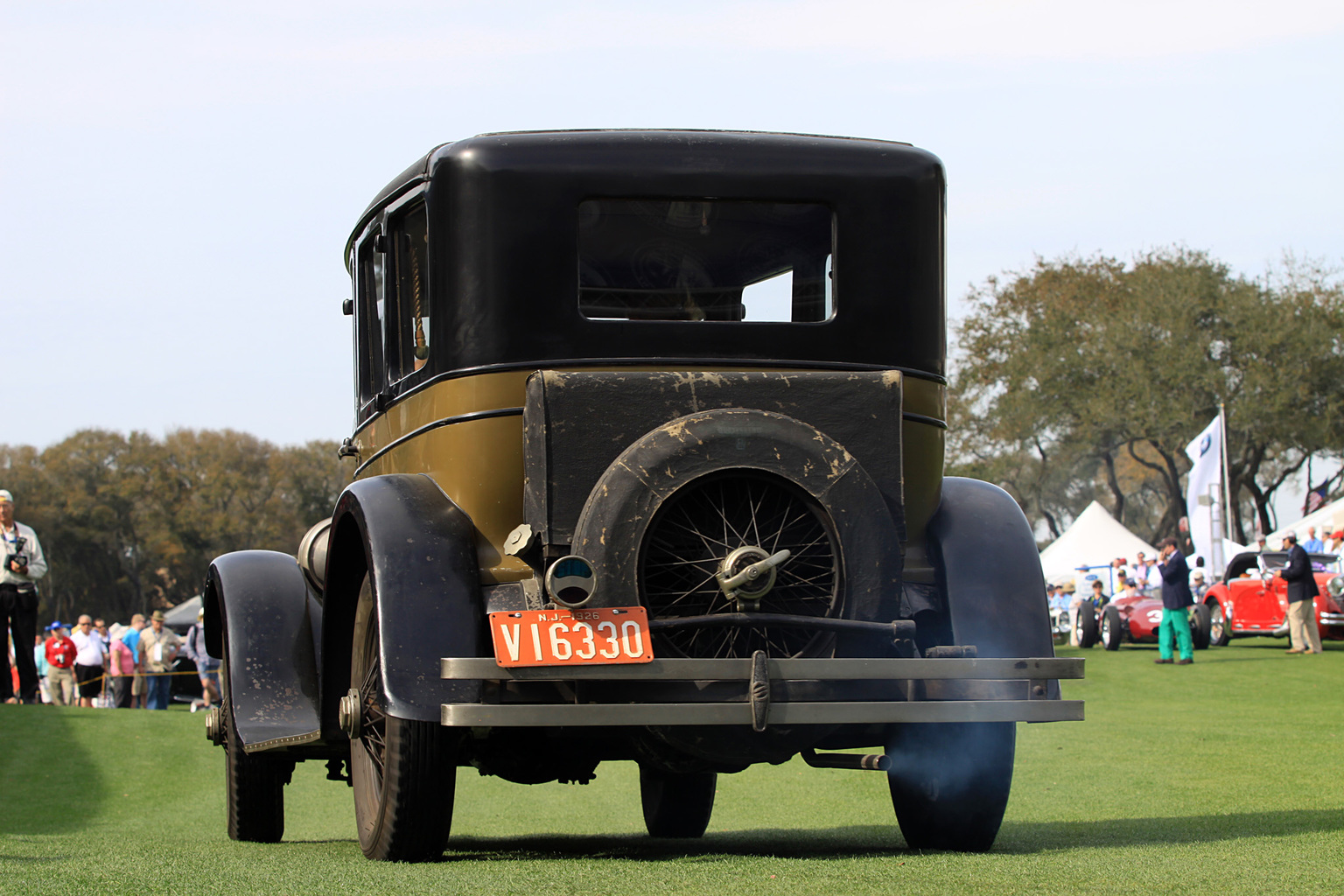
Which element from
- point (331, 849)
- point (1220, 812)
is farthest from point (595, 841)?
point (1220, 812)

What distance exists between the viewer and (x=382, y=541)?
507cm

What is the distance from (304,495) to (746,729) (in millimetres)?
69123

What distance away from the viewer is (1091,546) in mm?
42719

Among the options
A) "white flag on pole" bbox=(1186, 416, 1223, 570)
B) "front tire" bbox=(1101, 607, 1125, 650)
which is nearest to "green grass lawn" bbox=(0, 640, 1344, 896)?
"front tire" bbox=(1101, 607, 1125, 650)

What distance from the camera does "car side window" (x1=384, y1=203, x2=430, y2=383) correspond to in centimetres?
580

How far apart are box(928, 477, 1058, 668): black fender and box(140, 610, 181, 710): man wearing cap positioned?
17982mm

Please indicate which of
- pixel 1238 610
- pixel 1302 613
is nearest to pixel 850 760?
pixel 1302 613

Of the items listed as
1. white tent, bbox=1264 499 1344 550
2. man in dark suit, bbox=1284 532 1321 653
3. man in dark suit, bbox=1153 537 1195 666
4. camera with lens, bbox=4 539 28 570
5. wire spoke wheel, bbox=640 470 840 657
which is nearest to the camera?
wire spoke wheel, bbox=640 470 840 657

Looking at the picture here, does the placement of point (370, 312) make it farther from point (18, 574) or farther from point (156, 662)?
point (156, 662)

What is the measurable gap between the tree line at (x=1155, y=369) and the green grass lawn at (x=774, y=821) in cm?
3276

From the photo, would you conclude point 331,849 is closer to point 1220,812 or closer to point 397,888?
point 397,888

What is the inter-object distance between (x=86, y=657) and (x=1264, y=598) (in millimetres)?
18281

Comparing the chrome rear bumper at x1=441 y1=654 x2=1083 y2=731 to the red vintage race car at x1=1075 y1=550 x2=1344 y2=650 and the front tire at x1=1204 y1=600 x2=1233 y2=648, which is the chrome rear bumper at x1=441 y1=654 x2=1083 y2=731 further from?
the front tire at x1=1204 y1=600 x2=1233 y2=648

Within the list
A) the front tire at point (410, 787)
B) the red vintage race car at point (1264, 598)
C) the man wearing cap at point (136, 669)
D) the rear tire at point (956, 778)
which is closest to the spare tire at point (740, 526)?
the rear tire at point (956, 778)
